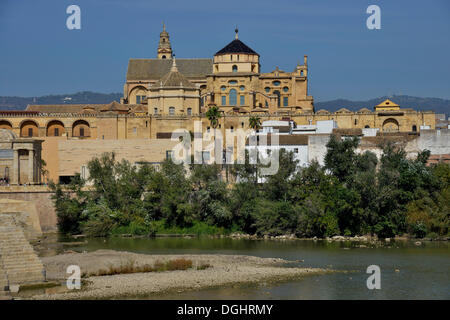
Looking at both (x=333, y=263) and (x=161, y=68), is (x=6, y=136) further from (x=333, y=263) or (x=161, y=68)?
(x=333, y=263)

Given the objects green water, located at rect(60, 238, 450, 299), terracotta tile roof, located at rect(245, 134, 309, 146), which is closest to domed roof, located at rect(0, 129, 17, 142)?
green water, located at rect(60, 238, 450, 299)

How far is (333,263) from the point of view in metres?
33.8

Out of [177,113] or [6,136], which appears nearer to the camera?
[6,136]

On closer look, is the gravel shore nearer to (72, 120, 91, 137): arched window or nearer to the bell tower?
(72, 120, 91, 137): arched window

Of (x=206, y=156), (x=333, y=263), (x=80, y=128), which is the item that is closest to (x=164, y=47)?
(x=80, y=128)

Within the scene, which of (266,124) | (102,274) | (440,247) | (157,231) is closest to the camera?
(102,274)

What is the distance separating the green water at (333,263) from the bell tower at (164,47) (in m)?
51.8

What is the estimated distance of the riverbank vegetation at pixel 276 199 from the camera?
140 feet

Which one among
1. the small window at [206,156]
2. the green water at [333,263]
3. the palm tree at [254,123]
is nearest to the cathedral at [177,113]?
the palm tree at [254,123]

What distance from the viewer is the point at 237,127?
6538 cm

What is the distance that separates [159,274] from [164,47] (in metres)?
64.8

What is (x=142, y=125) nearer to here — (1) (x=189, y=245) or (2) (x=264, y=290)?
(1) (x=189, y=245)

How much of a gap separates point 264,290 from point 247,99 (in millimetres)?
44060
